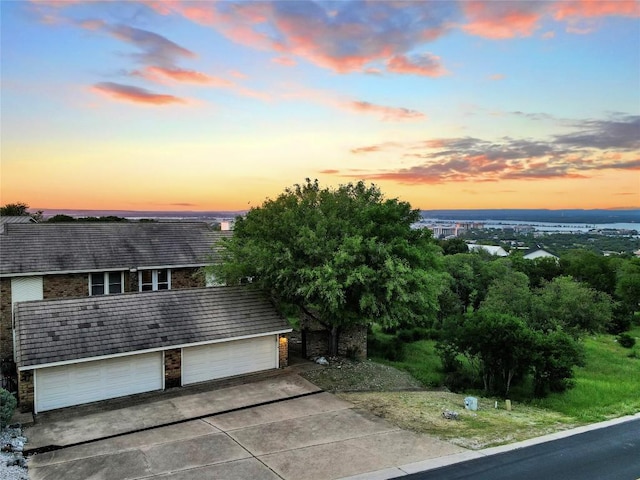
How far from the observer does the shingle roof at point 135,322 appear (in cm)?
1633

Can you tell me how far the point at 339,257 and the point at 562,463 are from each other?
10.8 m

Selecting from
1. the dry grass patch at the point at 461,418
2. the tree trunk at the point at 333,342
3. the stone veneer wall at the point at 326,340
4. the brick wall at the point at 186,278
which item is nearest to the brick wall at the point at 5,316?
the brick wall at the point at 186,278

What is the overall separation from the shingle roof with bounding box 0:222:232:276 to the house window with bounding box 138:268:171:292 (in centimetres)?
71

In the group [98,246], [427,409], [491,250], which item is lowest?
[491,250]

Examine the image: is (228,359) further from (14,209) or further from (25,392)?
(14,209)

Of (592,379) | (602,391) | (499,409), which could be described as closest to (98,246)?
(499,409)

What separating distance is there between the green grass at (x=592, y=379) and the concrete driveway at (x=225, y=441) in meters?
7.35

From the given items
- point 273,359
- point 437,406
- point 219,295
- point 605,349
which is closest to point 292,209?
point 219,295

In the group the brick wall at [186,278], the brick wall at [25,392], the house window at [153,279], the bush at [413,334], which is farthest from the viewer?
the bush at [413,334]

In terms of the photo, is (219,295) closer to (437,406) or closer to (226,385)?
(226,385)

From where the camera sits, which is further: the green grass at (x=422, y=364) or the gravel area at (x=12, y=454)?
the green grass at (x=422, y=364)

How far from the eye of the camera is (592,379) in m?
25.9

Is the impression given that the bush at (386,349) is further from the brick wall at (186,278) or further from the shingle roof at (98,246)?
the shingle roof at (98,246)

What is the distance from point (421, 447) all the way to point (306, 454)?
10.4 ft
